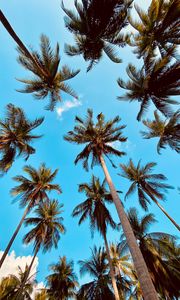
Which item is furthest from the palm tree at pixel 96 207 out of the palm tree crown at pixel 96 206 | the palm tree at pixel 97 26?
the palm tree at pixel 97 26

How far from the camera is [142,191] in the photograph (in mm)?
16938

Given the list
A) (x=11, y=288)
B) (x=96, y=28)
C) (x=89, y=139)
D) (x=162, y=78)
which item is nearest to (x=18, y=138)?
(x=89, y=139)

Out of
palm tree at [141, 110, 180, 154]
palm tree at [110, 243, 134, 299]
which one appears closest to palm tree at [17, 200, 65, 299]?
palm tree at [110, 243, 134, 299]

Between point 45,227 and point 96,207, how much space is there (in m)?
6.59

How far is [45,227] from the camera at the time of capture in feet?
70.4

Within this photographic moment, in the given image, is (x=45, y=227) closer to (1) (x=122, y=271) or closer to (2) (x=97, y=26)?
(1) (x=122, y=271)

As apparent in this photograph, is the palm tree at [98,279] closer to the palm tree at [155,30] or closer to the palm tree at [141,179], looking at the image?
the palm tree at [141,179]

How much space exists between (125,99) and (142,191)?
789 cm

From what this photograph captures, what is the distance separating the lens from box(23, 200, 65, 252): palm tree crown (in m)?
20.5

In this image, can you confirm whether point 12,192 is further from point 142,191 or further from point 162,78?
point 162,78

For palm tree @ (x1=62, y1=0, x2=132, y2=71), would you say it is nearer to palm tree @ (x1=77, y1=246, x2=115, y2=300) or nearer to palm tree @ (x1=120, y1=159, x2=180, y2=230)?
palm tree @ (x1=120, y1=159, x2=180, y2=230)

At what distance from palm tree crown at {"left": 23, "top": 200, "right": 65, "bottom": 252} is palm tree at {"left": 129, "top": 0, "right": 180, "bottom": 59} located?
16.5 meters

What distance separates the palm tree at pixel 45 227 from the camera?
20484mm

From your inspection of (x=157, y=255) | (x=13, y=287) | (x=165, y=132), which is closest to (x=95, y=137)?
(x=165, y=132)
